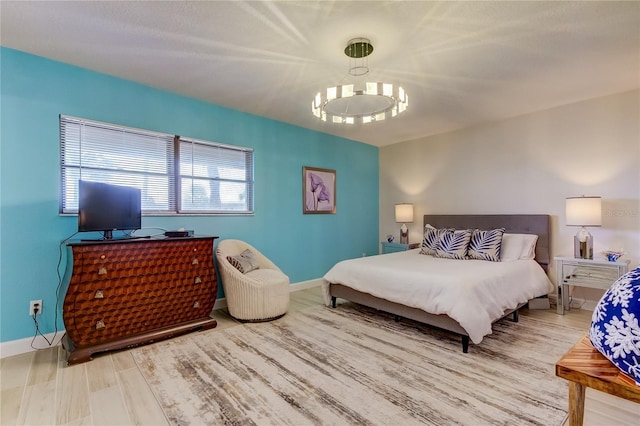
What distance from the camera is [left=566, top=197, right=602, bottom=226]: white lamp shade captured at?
3.29m

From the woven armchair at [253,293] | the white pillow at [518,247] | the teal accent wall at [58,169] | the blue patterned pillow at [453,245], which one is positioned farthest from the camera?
the blue patterned pillow at [453,245]

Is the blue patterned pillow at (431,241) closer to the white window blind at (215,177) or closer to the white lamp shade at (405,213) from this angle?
the white lamp shade at (405,213)

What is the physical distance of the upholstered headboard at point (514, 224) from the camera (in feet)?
12.8

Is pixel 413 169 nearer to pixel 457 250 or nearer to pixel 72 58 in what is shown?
pixel 457 250

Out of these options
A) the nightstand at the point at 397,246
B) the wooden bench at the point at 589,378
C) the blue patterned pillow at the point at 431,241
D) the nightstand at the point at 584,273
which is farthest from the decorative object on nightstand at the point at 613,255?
the wooden bench at the point at 589,378

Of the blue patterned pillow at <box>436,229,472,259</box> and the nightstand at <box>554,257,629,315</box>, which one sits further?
the blue patterned pillow at <box>436,229,472,259</box>

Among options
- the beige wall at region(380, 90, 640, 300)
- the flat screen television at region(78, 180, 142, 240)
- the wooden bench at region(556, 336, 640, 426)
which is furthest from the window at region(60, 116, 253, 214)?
the wooden bench at region(556, 336, 640, 426)

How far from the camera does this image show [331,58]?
267cm

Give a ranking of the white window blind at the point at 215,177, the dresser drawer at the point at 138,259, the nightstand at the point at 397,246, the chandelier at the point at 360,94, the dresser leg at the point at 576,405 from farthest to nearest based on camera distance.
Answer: the nightstand at the point at 397,246
the white window blind at the point at 215,177
the dresser drawer at the point at 138,259
the chandelier at the point at 360,94
the dresser leg at the point at 576,405

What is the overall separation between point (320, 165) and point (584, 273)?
373 centimetres

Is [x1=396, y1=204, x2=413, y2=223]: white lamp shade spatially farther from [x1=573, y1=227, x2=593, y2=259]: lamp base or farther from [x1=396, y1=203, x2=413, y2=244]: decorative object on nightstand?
[x1=573, y1=227, x2=593, y2=259]: lamp base

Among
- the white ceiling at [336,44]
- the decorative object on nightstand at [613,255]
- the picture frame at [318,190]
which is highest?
the white ceiling at [336,44]

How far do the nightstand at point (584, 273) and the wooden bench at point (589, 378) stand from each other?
2.55 meters

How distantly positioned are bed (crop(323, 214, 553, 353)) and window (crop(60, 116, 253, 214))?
1.81 metres
